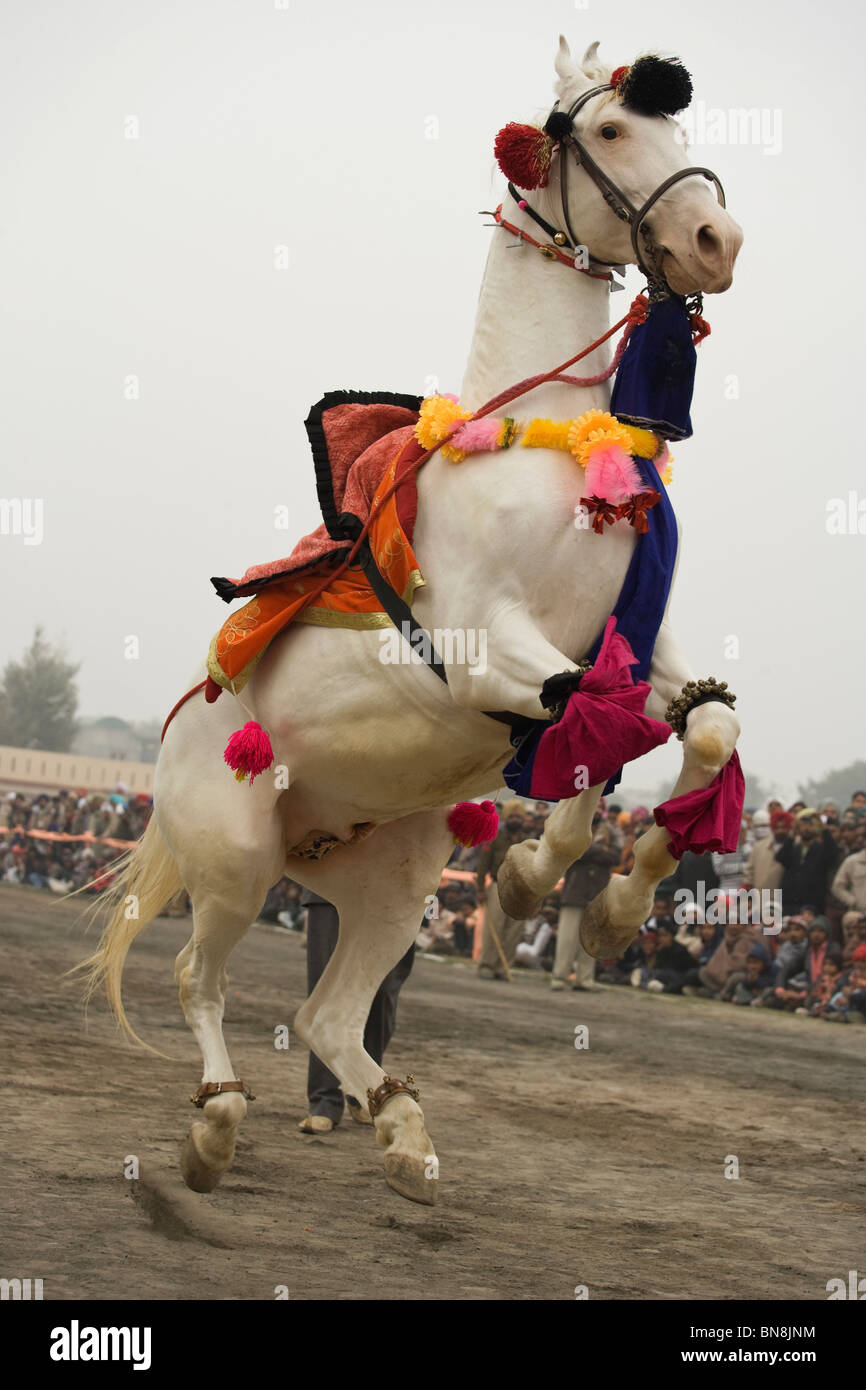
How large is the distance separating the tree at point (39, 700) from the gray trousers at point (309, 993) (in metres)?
66.2

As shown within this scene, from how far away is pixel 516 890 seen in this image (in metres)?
4.92

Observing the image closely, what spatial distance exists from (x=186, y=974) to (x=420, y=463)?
222cm

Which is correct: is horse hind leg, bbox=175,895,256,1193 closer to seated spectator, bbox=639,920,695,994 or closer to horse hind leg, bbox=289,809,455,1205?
horse hind leg, bbox=289,809,455,1205

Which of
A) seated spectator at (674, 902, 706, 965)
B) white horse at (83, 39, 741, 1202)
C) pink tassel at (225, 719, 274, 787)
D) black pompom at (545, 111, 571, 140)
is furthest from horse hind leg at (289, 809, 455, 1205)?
seated spectator at (674, 902, 706, 965)

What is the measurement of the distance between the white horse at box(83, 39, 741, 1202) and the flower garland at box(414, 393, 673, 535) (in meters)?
0.05

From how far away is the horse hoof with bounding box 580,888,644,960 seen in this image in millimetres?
4629

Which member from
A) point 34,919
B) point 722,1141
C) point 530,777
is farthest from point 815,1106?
point 34,919

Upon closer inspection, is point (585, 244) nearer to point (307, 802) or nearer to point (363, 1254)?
point (307, 802)

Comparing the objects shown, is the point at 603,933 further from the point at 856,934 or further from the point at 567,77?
the point at 856,934

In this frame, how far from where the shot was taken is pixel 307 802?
17.5ft

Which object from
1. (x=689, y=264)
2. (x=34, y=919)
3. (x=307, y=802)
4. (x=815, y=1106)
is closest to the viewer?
(x=689, y=264)

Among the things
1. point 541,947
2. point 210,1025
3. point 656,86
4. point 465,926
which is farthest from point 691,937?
point 656,86

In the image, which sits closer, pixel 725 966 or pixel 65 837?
→ pixel 725 966

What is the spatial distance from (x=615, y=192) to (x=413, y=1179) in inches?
126
